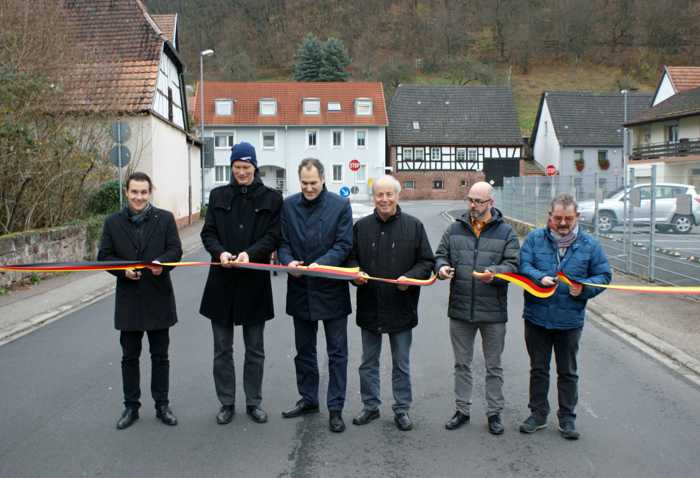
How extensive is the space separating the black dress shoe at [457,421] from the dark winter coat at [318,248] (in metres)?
1.13

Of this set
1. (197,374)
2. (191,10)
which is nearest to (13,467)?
(197,374)

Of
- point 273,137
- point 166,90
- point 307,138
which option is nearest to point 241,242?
point 166,90

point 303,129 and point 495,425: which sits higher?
point 303,129

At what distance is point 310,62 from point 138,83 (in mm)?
55646

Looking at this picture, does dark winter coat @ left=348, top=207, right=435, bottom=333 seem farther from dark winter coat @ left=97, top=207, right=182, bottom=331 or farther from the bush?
the bush

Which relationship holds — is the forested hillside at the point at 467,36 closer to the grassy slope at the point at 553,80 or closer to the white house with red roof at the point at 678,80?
the grassy slope at the point at 553,80

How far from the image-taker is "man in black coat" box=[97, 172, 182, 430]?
550 centimetres

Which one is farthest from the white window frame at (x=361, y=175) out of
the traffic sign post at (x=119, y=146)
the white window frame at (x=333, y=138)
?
the traffic sign post at (x=119, y=146)

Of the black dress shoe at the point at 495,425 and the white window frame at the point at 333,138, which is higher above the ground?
the white window frame at the point at 333,138

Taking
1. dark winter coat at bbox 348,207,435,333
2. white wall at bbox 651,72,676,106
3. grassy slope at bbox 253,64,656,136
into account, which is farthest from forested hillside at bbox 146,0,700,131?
dark winter coat at bbox 348,207,435,333

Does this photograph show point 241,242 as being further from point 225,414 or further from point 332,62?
point 332,62

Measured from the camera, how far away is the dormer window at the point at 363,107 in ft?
196

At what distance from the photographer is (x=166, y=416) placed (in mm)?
5512

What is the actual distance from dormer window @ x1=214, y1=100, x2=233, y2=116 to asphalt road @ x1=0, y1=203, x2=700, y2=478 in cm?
5422
